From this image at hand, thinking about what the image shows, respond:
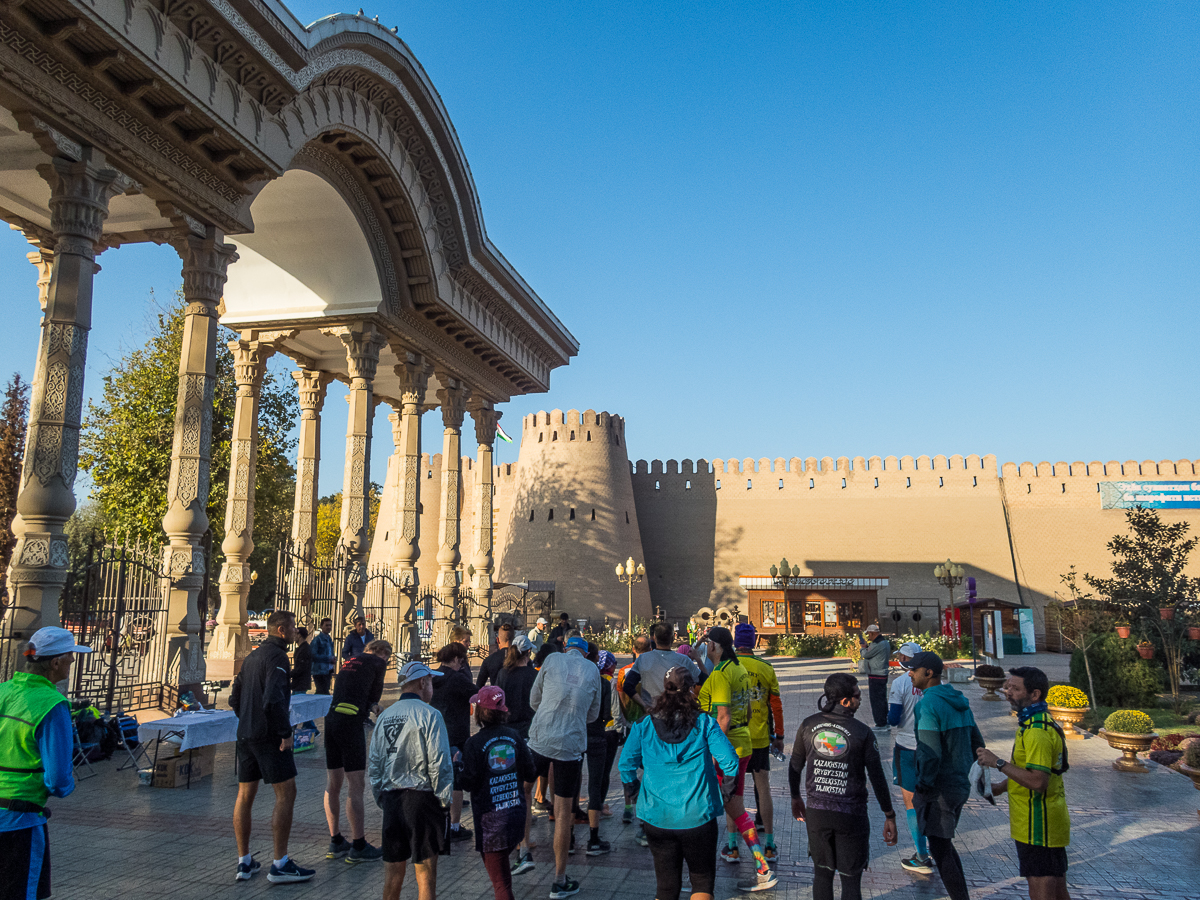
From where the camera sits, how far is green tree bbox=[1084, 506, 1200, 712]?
49.9 feet

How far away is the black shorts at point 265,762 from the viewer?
15.9ft

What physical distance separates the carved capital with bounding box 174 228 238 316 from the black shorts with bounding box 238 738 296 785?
6.50m

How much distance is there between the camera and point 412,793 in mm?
4008

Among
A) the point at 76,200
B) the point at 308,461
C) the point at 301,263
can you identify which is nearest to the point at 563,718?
the point at 76,200

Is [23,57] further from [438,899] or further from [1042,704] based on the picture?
[1042,704]

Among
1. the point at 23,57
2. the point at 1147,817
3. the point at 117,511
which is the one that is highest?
the point at 23,57

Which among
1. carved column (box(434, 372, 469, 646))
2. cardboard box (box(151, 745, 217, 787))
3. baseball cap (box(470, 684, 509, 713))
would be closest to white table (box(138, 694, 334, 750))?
cardboard box (box(151, 745, 217, 787))

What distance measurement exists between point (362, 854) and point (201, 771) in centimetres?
313

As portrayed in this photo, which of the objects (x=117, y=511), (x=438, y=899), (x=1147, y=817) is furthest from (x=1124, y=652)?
(x=117, y=511)

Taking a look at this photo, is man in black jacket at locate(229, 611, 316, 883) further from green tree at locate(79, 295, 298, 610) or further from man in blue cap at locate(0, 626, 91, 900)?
green tree at locate(79, 295, 298, 610)

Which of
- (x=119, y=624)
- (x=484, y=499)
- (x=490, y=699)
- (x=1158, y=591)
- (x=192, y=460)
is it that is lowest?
(x=490, y=699)

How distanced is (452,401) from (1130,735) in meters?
13.4

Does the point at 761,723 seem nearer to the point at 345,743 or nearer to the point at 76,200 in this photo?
the point at 345,743

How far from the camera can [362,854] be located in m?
5.18
